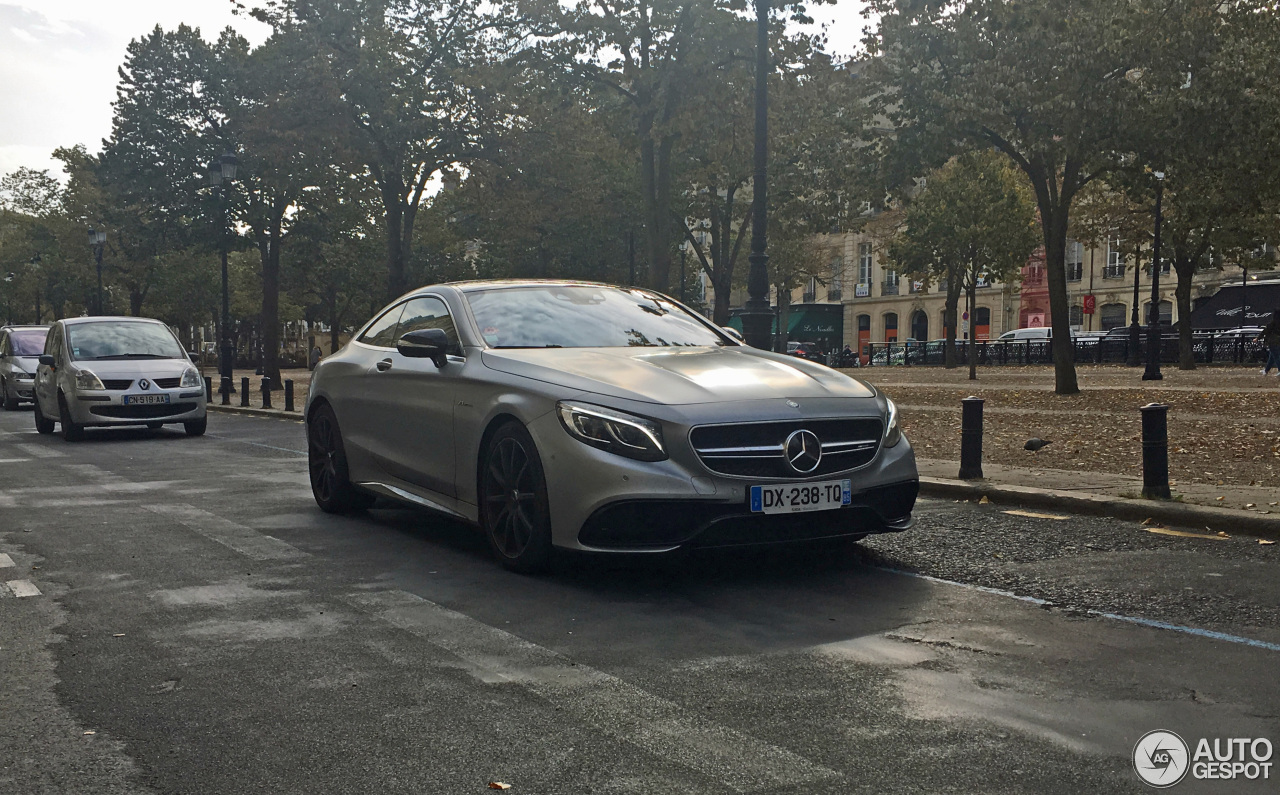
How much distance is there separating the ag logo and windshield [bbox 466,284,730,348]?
13.1 ft

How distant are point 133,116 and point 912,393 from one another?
77.3 ft

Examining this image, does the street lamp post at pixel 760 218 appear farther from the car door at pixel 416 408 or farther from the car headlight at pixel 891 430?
the car headlight at pixel 891 430

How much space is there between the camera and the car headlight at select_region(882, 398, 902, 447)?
20.8 ft

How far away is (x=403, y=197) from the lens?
106 feet

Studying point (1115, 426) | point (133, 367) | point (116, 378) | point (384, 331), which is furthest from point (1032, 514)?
point (133, 367)

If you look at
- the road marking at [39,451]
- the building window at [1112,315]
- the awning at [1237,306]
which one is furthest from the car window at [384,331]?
the building window at [1112,315]

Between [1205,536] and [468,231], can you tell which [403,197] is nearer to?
[468,231]

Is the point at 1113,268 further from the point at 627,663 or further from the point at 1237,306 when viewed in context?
the point at 627,663

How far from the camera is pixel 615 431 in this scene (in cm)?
588

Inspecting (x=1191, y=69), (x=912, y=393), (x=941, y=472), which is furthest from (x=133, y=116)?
(x=941, y=472)

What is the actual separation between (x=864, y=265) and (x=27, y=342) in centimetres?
5891

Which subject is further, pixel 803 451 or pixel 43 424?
pixel 43 424

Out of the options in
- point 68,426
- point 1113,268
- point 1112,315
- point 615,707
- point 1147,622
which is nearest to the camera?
point 615,707

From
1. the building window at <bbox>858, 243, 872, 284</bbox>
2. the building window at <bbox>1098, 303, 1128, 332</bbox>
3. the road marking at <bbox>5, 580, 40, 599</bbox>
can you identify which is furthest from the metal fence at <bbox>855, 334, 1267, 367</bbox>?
the road marking at <bbox>5, 580, 40, 599</bbox>
